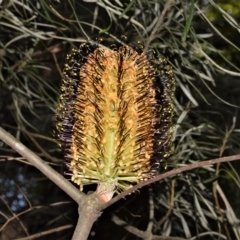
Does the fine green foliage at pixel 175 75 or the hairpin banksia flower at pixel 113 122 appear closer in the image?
the hairpin banksia flower at pixel 113 122

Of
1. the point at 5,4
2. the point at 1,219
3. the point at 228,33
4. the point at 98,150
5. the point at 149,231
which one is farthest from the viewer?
the point at 228,33

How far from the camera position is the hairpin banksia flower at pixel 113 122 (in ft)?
1.11

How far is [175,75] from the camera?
0.63 meters

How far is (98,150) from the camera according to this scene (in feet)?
1.11

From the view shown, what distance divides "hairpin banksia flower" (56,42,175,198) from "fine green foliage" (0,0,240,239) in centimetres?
10

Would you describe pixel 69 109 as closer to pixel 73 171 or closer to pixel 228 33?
pixel 73 171

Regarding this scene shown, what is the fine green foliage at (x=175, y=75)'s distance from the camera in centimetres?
54

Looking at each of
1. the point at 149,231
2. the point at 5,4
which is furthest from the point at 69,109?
the point at 5,4

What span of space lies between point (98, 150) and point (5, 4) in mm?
363

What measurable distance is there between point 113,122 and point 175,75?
0.30 m

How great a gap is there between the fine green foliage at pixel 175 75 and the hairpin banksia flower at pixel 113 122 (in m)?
0.10

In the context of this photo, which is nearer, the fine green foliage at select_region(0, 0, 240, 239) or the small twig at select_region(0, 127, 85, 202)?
the small twig at select_region(0, 127, 85, 202)

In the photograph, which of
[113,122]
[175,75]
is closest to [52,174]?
[113,122]

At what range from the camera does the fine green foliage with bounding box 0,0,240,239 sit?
1.76 ft
